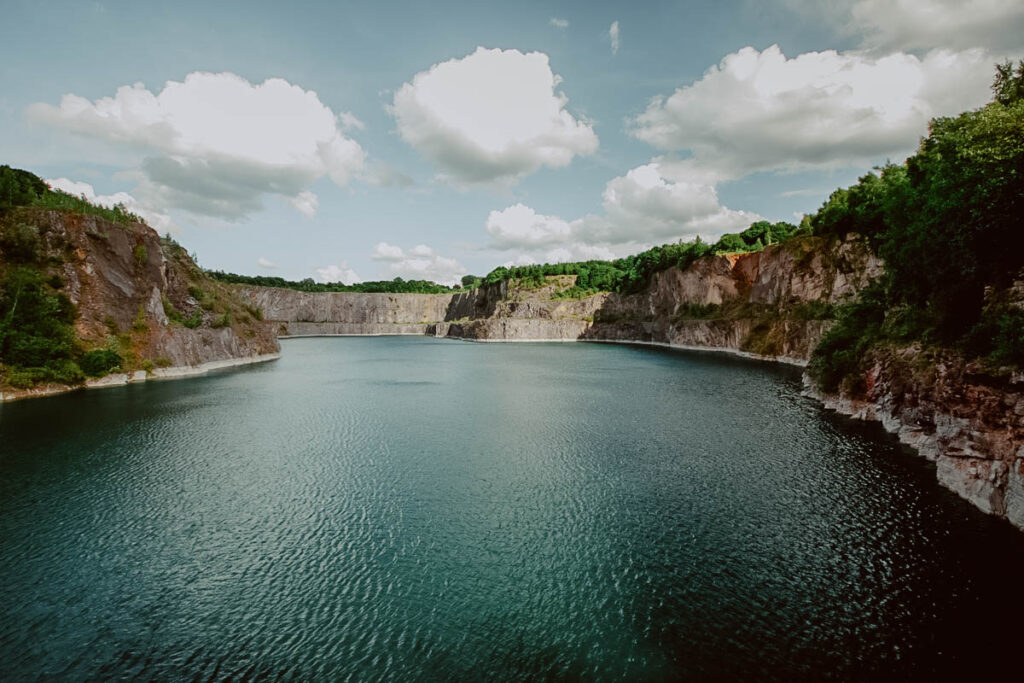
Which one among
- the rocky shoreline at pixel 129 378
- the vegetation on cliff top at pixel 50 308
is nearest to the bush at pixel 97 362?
the vegetation on cliff top at pixel 50 308

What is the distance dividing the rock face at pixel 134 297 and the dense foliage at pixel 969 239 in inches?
2526

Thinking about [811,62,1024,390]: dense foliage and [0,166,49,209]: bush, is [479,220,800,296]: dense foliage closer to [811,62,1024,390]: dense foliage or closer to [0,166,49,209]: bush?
[811,62,1024,390]: dense foliage

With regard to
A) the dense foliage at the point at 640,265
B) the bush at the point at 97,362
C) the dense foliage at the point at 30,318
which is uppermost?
the dense foliage at the point at 640,265

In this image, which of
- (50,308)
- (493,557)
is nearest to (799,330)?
(493,557)

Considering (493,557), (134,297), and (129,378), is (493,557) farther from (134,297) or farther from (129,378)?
(134,297)

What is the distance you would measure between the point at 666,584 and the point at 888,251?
34.2m

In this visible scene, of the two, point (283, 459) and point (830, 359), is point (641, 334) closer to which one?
point (830, 359)

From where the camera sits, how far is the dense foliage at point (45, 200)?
49.2 meters

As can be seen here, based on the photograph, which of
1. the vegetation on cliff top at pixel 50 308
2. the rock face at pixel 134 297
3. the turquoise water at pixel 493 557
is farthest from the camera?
the rock face at pixel 134 297

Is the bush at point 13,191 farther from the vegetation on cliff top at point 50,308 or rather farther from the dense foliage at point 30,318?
the dense foliage at point 30,318

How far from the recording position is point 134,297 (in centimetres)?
5466

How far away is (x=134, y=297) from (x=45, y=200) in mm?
12897

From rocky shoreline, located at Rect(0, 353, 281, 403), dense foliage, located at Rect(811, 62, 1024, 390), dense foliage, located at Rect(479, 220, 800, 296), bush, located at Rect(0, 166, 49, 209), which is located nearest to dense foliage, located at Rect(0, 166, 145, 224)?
bush, located at Rect(0, 166, 49, 209)

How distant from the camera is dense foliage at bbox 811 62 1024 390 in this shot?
1761cm
